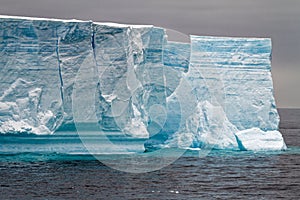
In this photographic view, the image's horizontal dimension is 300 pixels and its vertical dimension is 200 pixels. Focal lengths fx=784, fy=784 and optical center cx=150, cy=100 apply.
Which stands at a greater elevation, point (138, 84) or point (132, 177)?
point (138, 84)

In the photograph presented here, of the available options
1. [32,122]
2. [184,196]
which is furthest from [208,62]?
[184,196]

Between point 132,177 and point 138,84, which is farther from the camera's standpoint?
point 138,84

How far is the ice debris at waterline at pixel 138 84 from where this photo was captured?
26.3 meters

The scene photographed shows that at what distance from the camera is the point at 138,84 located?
2831cm

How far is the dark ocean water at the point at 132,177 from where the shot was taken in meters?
20.4

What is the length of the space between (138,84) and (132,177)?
5155 mm

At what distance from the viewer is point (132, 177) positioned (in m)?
24.1

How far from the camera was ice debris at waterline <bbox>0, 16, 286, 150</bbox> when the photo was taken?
86.2 ft

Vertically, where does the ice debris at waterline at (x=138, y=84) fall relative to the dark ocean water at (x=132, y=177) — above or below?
above

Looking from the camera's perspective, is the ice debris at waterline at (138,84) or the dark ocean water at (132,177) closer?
the dark ocean water at (132,177)

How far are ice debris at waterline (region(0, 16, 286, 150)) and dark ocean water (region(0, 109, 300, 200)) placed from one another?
858 millimetres

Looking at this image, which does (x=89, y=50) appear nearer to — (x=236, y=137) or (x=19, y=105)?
(x=19, y=105)

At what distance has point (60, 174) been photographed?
23562 millimetres

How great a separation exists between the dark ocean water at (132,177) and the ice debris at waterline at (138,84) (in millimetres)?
858
